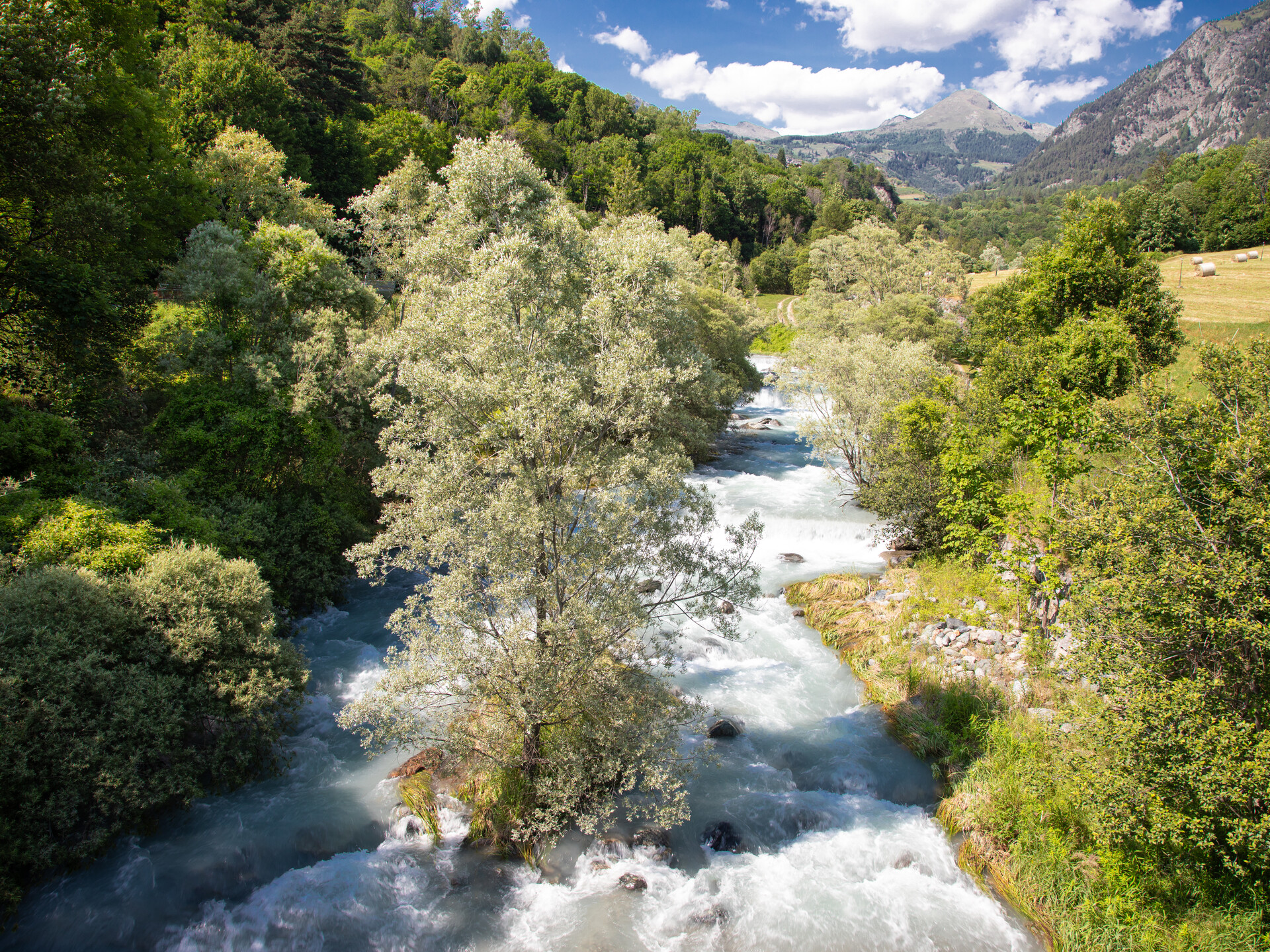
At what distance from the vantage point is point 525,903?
1170 cm

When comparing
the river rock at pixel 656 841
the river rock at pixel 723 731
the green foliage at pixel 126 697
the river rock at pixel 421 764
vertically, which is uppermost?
the green foliage at pixel 126 697

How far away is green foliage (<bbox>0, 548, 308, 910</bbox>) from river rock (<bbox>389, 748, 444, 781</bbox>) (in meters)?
3.12

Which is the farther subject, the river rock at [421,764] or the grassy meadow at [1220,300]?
A: the grassy meadow at [1220,300]

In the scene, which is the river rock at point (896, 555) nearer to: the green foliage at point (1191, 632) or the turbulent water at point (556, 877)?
the turbulent water at point (556, 877)

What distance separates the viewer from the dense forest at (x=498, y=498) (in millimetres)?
9914

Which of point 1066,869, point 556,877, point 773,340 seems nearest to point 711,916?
point 556,877

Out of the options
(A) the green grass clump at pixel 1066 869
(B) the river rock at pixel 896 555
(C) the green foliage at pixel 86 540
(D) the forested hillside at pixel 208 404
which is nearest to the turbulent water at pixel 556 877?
(A) the green grass clump at pixel 1066 869

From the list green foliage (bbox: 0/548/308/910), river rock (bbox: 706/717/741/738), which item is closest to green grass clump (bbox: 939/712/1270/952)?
→ river rock (bbox: 706/717/741/738)

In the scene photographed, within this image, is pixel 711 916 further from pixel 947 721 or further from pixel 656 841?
pixel 947 721

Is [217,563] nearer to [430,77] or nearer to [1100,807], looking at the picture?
[1100,807]

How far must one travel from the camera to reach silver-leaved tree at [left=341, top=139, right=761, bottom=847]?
12094 millimetres

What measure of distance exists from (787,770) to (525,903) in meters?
6.89

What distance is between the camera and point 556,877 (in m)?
12.3

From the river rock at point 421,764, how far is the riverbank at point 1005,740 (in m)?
11.7
